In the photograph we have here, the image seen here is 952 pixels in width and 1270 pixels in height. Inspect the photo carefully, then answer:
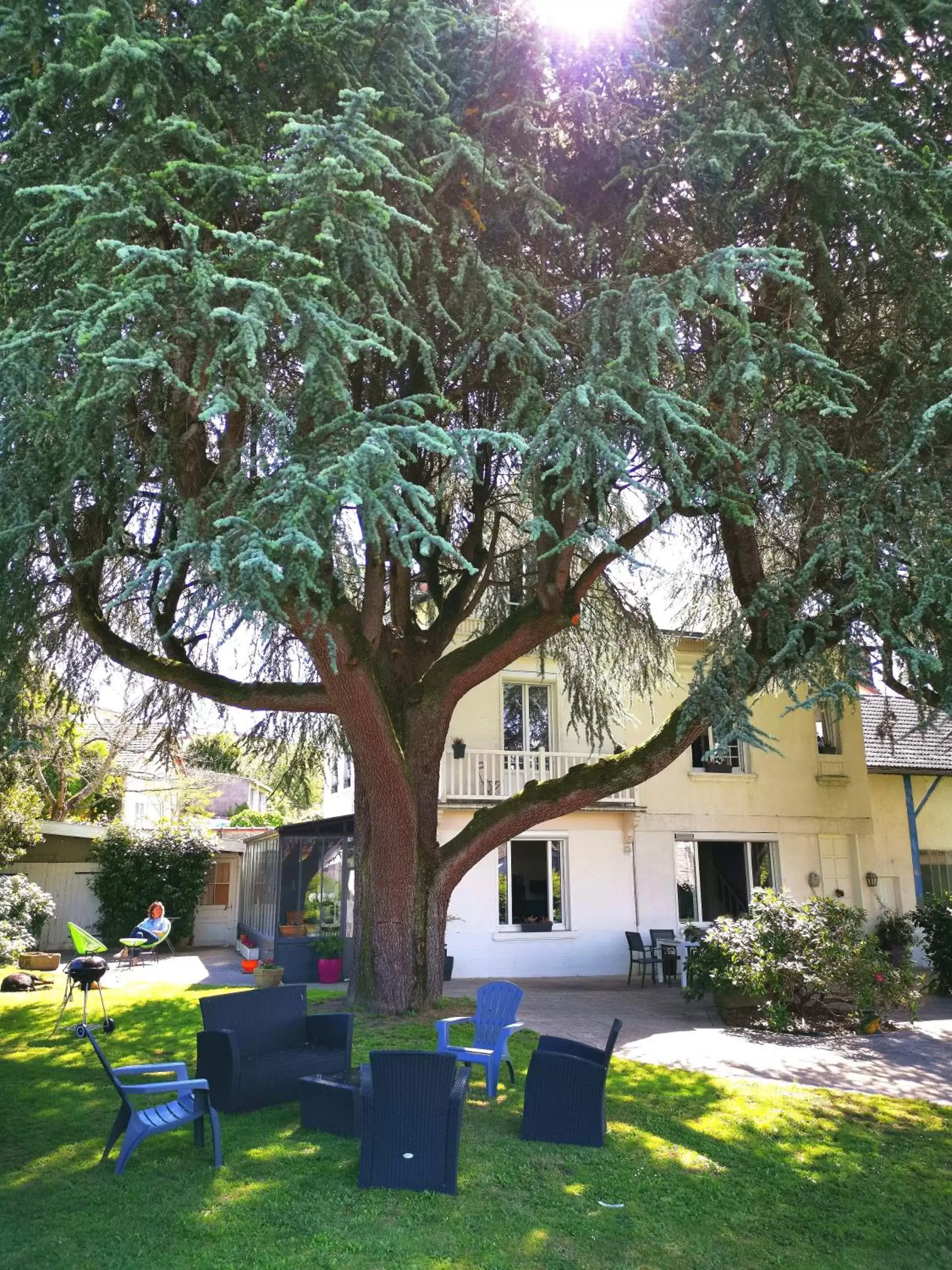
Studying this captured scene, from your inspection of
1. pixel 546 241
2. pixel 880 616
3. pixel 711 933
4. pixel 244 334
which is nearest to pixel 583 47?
pixel 546 241

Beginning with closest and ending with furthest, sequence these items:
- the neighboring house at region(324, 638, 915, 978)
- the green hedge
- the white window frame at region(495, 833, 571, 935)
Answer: the neighboring house at region(324, 638, 915, 978), the white window frame at region(495, 833, 571, 935), the green hedge

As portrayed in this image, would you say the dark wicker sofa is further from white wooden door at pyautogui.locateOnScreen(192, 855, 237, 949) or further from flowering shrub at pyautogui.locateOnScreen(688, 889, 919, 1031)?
white wooden door at pyautogui.locateOnScreen(192, 855, 237, 949)

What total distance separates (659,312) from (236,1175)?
674cm

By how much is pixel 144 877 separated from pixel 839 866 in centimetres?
1610

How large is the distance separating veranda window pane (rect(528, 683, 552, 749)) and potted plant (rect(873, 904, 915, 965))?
7316 mm

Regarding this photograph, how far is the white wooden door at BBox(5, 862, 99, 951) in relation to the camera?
22828 mm

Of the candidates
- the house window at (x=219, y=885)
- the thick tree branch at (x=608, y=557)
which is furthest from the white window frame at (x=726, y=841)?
the house window at (x=219, y=885)

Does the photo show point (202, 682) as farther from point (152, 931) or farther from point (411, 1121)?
point (152, 931)

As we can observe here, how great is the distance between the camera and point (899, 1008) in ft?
43.0

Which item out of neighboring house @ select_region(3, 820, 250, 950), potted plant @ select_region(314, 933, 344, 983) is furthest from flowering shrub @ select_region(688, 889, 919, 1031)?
neighboring house @ select_region(3, 820, 250, 950)

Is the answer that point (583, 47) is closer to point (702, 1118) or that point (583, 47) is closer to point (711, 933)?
point (702, 1118)

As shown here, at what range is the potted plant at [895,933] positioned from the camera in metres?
17.5

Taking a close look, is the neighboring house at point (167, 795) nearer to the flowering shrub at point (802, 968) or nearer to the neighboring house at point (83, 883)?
the neighboring house at point (83, 883)

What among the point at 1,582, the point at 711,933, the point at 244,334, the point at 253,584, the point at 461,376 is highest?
the point at 461,376
